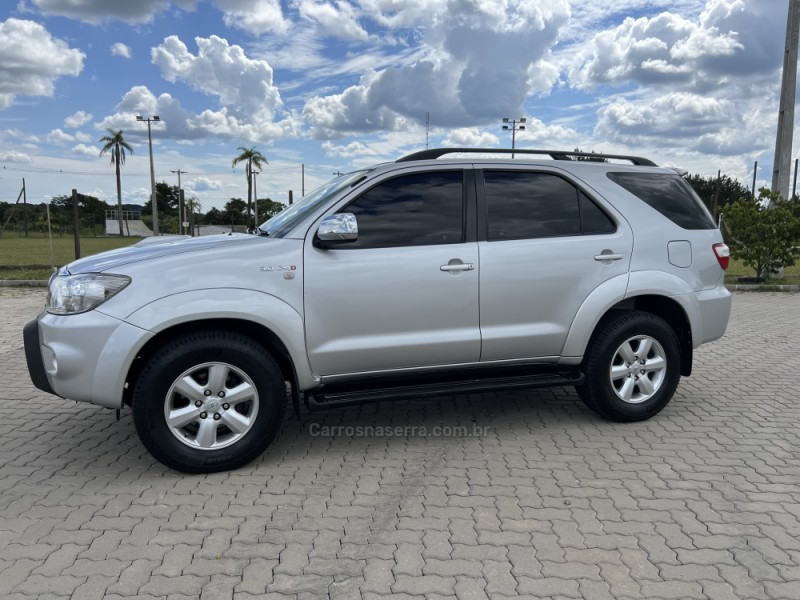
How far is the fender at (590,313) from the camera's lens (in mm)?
4406

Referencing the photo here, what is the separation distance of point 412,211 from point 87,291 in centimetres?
201

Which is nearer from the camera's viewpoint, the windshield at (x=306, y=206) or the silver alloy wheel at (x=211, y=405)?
the silver alloy wheel at (x=211, y=405)

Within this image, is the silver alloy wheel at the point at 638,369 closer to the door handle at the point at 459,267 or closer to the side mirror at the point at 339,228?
the door handle at the point at 459,267

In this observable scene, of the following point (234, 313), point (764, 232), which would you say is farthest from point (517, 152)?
point (764, 232)

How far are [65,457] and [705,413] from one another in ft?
15.6

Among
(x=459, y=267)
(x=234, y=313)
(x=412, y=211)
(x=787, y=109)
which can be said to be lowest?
(x=234, y=313)

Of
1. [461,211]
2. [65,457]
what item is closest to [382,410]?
[461,211]

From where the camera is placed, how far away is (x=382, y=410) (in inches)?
202

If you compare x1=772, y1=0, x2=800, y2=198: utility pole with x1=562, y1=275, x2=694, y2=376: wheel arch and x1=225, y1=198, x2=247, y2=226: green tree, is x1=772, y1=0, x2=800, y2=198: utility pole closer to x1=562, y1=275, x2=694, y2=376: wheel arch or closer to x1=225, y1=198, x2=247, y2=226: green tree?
x1=562, y1=275, x2=694, y2=376: wheel arch

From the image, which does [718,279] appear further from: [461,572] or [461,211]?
[461,572]

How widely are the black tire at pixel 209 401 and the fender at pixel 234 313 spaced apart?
0.43ft

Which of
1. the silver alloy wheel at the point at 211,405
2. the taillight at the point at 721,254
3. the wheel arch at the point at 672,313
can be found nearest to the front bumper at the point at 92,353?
the silver alloy wheel at the point at 211,405

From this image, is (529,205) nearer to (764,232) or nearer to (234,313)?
(234,313)

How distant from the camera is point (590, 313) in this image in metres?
4.41
